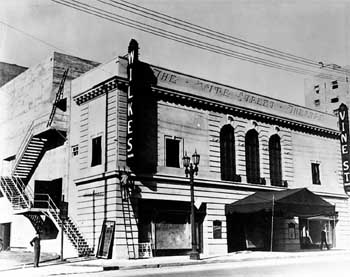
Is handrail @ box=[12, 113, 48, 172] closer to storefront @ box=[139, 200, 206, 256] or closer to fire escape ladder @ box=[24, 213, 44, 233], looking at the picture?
fire escape ladder @ box=[24, 213, 44, 233]

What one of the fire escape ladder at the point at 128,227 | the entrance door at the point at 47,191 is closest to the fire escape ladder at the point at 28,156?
the entrance door at the point at 47,191

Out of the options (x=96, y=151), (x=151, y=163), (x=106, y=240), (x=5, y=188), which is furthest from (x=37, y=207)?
(x=151, y=163)

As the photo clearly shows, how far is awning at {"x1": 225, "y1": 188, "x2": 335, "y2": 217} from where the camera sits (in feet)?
95.5

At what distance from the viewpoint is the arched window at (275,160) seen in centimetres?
3569

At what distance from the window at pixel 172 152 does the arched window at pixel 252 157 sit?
6216 mm

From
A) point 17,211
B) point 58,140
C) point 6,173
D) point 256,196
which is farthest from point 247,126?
point 6,173

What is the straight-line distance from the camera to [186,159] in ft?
84.0

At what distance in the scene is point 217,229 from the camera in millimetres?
31109

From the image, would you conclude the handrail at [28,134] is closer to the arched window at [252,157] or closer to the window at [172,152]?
the window at [172,152]

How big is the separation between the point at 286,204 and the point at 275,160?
726 cm

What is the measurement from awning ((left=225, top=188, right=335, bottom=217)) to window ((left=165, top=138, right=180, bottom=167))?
4714mm

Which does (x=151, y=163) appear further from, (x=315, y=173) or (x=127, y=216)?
(x=315, y=173)

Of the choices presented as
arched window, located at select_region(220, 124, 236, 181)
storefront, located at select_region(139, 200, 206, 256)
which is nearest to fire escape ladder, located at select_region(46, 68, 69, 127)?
storefront, located at select_region(139, 200, 206, 256)

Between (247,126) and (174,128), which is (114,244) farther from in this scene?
(247,126)
